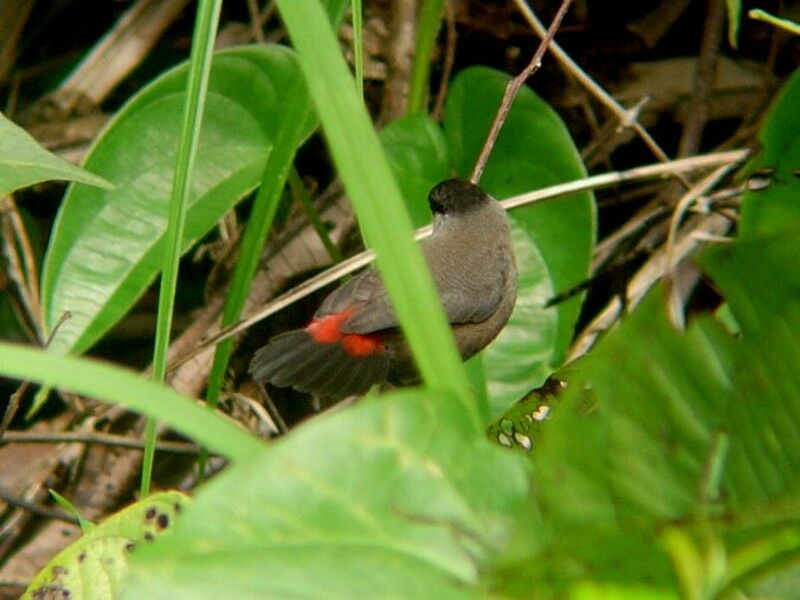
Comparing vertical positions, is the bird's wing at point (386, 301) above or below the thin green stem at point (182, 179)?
below

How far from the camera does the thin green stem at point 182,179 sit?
1441 millimetres

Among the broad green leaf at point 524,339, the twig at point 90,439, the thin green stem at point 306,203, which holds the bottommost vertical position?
the twig at point 90,439

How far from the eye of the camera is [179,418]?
3.03 ft

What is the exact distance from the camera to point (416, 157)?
7.64 ft

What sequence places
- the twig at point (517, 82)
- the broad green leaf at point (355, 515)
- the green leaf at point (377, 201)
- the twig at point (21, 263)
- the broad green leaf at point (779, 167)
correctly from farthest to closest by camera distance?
the twig at point (21, 263), the twig at point (517, 82), the broad green leaf at point (779, 167), the green leaf at point (377, 201), the broad green leaf at point (355, 515)

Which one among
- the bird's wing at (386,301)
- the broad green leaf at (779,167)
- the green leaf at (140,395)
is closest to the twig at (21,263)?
the bird's wing at (386,301)

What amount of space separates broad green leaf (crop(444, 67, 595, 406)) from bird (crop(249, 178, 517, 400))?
0.11 metres

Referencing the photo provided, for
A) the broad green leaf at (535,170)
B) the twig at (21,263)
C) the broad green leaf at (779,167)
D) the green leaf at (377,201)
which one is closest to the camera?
the green leaf at (377,201)

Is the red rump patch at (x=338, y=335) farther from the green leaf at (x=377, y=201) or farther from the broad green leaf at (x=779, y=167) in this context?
the green leaf at (x=377, y=201)

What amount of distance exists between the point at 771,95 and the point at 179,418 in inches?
79.7

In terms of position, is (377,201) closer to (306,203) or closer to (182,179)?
(182,179)

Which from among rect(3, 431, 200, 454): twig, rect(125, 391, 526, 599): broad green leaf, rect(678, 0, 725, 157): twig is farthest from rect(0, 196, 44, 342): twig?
rect(125, 391, 526, 599): broad green leaf

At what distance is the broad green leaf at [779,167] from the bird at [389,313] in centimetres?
47

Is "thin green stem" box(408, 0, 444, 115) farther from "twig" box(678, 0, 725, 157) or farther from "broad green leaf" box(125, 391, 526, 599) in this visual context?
"broad green leaf" box(125, 391, 526, 599)
